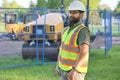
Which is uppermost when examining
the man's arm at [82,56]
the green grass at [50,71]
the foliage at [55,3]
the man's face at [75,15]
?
the foliage at [55,3]

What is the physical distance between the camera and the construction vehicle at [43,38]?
1409cm

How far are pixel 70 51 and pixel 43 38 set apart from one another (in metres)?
9.14

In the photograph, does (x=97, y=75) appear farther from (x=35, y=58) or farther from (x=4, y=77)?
(x=35, y=58)

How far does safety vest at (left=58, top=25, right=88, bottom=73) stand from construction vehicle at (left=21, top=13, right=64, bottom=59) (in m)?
8.69

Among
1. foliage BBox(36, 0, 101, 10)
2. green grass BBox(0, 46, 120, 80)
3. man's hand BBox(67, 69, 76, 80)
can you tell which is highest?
foliage BBox(36, 0, 101, 10)

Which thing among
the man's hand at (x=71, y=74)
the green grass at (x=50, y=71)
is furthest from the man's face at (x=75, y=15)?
the green grass at (x=50, y=71)

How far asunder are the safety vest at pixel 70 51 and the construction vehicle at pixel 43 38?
8.69m

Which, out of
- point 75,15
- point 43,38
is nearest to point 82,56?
point 75,15

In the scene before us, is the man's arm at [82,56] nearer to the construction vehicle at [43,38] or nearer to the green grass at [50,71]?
the green grass at [50,71]

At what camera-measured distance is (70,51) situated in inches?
200

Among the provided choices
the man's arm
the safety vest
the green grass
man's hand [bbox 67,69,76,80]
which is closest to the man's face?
the safety vest

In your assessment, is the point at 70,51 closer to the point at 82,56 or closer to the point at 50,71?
the point at 82,56

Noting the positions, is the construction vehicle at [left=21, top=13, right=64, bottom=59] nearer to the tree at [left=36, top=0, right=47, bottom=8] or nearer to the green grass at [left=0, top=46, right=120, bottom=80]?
the green grass at [left=0, top=46, right=120, bottom=80]

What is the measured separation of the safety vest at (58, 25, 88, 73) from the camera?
500 centimetres
